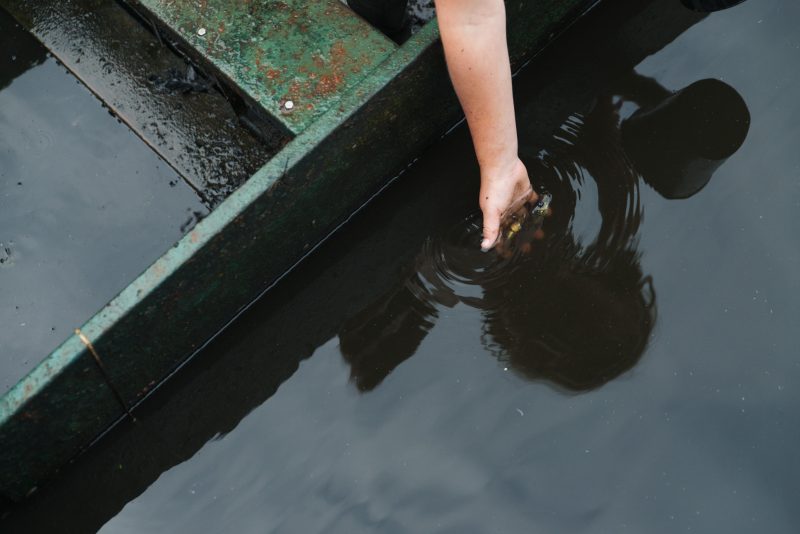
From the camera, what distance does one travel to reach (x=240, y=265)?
2738 millimetres

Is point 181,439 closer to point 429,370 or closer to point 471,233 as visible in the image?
point 429,370

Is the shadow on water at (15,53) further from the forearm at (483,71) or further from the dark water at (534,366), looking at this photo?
the forearm at (483,71)

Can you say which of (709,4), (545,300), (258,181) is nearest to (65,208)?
(258,181)

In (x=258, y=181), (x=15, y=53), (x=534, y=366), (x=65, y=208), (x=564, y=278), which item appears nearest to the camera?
(x=258, y=181)

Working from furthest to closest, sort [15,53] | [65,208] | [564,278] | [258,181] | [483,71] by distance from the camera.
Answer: [15,53], [65,208], [564,278], [258,181], [483,71]

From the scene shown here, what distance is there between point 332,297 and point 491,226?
61cm

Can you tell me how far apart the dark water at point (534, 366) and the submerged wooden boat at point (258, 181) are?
160mm

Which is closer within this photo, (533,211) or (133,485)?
(133,485)

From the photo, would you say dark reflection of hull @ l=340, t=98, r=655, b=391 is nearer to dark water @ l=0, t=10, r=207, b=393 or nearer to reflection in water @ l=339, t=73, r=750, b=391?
reflection in water @ l=339, t=73, r=750, b=391

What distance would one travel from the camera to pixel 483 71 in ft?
8.14

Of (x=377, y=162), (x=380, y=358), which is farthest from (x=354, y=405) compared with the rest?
(x=377, y=162)

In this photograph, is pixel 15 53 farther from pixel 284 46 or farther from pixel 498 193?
pixel 498 193

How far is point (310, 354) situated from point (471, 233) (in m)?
0.66

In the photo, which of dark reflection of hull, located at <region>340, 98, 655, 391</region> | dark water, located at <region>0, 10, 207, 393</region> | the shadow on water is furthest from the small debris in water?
dark reflection of hull, located at <region>340, 98, 655, 391</region>
